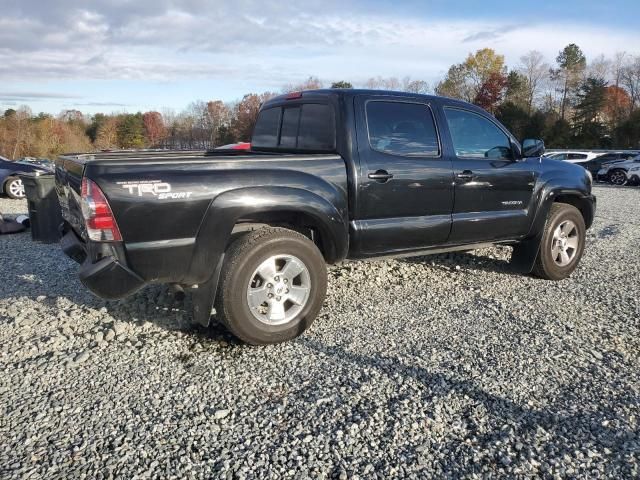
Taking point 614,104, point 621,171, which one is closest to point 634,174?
point 621,171

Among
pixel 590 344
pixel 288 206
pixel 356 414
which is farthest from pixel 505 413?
pixel 288 206

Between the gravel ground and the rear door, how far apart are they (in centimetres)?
70

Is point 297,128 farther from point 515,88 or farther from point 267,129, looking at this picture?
point 515,88

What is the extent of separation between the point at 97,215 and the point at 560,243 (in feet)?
15.6

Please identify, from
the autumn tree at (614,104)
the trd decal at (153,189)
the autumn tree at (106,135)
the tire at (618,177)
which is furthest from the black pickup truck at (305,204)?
the autumn tree at (106,135)

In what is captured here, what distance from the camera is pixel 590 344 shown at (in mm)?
4051

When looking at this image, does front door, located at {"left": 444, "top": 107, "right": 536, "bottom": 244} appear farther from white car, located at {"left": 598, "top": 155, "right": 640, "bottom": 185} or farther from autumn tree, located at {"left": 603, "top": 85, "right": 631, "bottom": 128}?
autumn tree, located at {"left": 603, "top": 85, "right": 631, "bottom": 128}

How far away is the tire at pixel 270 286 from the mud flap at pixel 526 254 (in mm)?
2705

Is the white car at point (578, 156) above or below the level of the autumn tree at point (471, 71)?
below

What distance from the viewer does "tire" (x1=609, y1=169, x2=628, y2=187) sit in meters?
22.6

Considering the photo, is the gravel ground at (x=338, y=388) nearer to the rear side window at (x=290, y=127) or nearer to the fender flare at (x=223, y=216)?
the fender flare at (x=223, y=216)

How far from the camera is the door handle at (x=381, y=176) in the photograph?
4306 millimetres

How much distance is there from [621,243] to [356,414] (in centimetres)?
654

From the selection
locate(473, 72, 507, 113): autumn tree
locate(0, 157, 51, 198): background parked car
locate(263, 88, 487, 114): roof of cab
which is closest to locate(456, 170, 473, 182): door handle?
locate(263, 88, 487, 114): roof of cab
